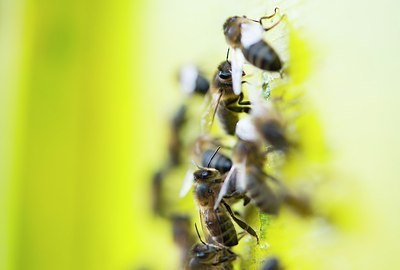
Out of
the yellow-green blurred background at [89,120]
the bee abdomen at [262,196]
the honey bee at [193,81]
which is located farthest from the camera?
the yellow-green blurred background at [89,120]

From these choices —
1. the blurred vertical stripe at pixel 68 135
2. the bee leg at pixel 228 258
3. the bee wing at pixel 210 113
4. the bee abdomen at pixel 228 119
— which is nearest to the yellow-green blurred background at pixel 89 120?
the blurred vertical stripe at pixel 68 135

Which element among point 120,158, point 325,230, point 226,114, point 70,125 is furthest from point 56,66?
point 325,230

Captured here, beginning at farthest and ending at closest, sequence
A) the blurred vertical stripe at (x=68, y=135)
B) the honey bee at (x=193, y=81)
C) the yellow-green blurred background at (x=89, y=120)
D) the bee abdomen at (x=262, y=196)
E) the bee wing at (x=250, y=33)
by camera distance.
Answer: the blurred vertical stripe at (x=68, y=135), the yellow-green blurred background at (x=89, y=120), the honey bee at (x=193, y=81), the bee wing at (x=250, y=33), the bee abdomen at (x=262, y=196)

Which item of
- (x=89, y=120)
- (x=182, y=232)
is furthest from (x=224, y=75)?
(x=89, y=120)

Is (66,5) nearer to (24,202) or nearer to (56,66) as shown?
(56,66)

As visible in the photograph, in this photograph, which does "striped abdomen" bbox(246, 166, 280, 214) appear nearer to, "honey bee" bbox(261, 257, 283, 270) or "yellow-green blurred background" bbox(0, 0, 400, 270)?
"honey bee" bbox(261, 257, 283, 270)

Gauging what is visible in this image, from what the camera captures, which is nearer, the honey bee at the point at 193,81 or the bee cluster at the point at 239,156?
the bee cluster at the point at 239,156

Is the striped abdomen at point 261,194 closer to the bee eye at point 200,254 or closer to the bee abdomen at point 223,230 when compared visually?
the bee abdomen at point 223,230
